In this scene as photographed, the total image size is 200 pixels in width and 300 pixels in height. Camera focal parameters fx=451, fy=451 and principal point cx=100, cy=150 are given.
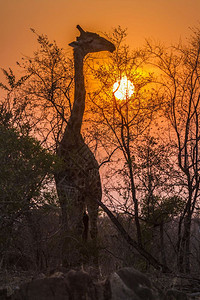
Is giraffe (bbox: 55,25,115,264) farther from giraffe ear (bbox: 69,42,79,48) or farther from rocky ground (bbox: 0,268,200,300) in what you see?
rocky ground (bbox: 0,268,200,300)

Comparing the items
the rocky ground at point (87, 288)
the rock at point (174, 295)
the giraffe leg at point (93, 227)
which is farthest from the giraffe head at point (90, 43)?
the rocky ground at point (87, 288)

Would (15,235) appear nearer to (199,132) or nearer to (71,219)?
(71,219)

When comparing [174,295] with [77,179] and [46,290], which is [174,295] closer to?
[46,290]

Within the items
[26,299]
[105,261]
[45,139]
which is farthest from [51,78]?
[26,299]

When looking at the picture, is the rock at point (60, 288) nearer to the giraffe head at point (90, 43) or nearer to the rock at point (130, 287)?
the rock at point (130, 287)

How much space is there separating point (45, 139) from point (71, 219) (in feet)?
10.1

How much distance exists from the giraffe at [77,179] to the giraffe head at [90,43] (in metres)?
0.92

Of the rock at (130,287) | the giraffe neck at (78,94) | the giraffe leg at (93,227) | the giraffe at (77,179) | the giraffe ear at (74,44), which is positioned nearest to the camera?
the rock at (130,287)

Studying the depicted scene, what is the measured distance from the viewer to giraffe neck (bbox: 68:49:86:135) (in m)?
15.2

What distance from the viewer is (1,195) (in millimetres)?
12125

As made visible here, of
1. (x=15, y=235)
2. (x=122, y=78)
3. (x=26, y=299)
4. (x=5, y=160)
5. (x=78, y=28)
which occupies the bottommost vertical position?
(x=26, y=299)

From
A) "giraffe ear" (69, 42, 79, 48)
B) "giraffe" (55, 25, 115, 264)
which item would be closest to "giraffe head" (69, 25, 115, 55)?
"giraffe ear" (69, 42, 79, 48)

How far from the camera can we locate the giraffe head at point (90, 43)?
52.3 ft

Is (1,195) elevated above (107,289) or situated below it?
above
